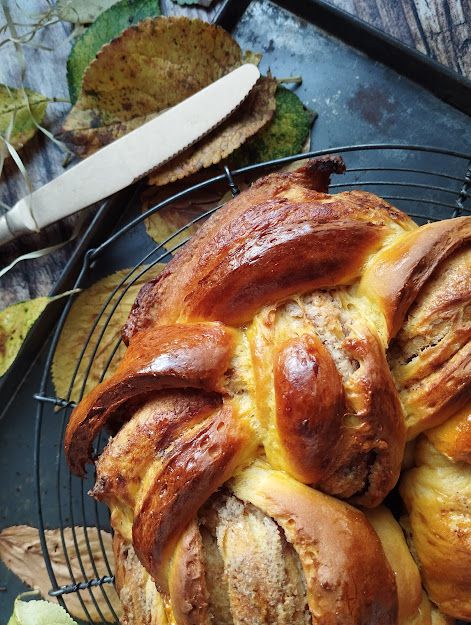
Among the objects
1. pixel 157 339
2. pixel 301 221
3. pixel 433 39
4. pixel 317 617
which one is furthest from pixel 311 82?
pixel 317 617

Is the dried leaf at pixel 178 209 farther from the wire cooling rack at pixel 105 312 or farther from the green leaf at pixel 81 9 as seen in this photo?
the green leaf at pixel 81 9

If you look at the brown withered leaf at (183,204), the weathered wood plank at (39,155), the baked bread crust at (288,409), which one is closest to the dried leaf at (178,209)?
the brown withered leaf at (183,204)

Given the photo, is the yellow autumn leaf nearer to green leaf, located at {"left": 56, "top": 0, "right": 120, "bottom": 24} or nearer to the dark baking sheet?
the dark baking sheet

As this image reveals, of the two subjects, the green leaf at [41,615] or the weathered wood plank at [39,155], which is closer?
the green leaf at [41,615]

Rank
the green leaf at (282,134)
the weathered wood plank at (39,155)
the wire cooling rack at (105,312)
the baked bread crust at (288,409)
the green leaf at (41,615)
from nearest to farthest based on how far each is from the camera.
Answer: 1. the baked bread crust at (288,409)
2. the green leaf at (41,615)
3. the wire cooling rack at (105,312)
4. the green leaf at (282,134)
5. the weathered wood plank at (39,155)

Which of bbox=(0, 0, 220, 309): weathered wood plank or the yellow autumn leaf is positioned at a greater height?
bbox=(0, 0, 220, 309): weathered wood plank

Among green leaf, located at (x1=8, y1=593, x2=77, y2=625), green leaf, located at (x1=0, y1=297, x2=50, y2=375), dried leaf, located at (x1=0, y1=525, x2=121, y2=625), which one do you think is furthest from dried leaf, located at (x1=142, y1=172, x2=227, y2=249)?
green leaf, located at (x1=8, y1=593, x2=77, y2=625)
